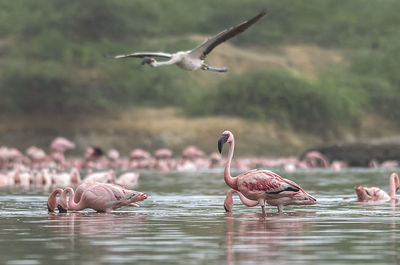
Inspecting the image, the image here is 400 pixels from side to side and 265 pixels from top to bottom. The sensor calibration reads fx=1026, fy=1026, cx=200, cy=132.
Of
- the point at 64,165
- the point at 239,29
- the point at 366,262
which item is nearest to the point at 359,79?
the point at 64,165

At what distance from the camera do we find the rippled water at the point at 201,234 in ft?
30.9

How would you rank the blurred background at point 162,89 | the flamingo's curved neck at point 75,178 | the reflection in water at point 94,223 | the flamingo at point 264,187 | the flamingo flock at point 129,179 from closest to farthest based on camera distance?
the reflection in water at point 94,223
the flamingo at point 264,187
the flamingo flock at point 129,179
the flamingo's curved neck at point 75,178
the blurred background at point 162,89

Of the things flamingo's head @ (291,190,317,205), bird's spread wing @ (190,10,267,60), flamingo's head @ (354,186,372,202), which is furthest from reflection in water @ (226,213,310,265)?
bird's spread wing @ (190,10,267,60)

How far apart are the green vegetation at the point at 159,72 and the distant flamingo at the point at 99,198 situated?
118 feet

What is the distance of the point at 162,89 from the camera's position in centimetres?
5359

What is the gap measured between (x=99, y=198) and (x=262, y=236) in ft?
14.1

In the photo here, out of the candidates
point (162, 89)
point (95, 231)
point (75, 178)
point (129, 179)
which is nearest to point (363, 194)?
point (95, 231)

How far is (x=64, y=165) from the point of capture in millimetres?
34469

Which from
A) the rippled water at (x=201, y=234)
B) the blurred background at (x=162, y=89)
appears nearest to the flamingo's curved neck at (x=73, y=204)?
the rippled water at (x=201, y=234)

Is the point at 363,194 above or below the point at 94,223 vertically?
above

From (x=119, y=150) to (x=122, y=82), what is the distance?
7.43m

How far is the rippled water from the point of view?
9422 millimetres

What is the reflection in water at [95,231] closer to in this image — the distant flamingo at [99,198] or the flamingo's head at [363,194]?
the distant flamingo at [99,198]

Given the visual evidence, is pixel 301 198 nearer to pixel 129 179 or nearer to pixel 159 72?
pixel 129 179
